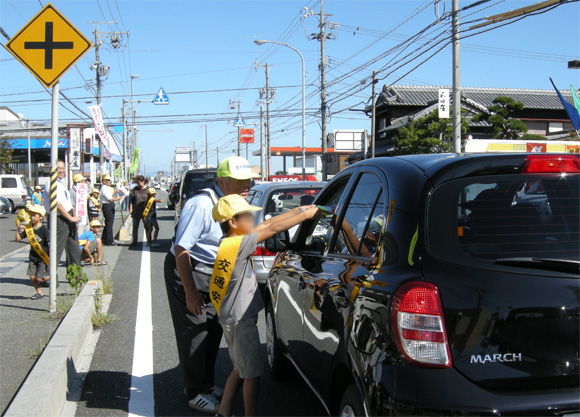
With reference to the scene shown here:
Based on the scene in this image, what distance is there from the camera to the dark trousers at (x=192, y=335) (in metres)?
4.16

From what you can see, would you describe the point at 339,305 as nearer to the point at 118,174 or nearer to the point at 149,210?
the point at 149,210

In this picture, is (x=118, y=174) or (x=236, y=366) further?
(x=118, y=174)

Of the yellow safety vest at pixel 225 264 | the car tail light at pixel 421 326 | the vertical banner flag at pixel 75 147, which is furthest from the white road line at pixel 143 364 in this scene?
the vertical banner flag at pixel 75 147

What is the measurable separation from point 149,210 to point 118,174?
866 inches

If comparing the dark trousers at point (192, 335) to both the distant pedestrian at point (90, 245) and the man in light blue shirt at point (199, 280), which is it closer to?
the man in light blue shirt at point (199, 280)

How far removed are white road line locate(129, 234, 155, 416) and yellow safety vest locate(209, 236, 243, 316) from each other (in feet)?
4.40

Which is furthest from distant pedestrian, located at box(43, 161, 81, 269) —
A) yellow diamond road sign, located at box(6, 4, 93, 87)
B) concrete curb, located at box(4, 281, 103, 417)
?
concrete curb, located at box(4, 281, 103, 417)

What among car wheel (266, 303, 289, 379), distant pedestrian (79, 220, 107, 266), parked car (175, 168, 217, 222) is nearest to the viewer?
car wheel (266, 303, 289, 379)

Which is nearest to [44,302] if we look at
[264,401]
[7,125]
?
[264,401]

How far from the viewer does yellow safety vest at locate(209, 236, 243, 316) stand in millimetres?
3426

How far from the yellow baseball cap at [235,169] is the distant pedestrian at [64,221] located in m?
4.77

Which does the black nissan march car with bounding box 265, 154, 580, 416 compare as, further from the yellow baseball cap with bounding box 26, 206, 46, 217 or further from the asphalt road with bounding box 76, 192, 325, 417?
the yellow baseball cap with bounding box 26, 206, 46, 217

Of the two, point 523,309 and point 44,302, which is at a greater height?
point 523,309

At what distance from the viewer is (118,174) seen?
1398 inches
